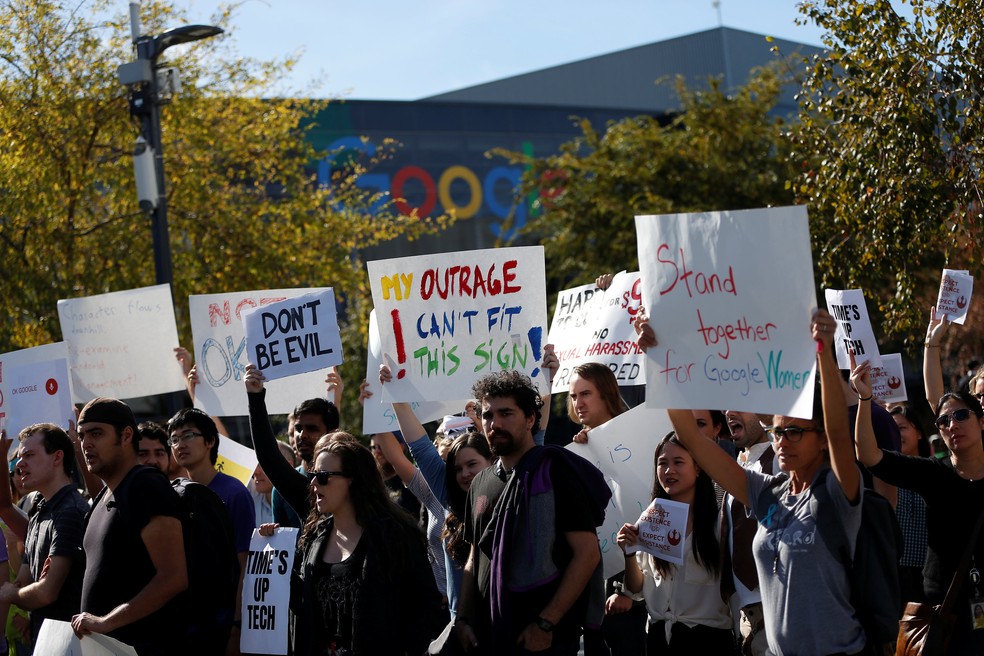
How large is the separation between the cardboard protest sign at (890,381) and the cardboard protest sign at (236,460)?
376cm

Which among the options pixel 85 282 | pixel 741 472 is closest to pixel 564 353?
pixel 741 472

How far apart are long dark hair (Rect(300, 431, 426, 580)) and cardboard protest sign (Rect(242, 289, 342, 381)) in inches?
49.8

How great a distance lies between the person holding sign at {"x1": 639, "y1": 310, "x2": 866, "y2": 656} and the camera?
4.22 metres

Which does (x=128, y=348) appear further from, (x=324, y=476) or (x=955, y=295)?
(x=955, y=295)

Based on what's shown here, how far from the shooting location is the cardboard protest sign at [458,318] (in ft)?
21.6

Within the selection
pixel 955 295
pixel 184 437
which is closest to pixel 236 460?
pixel 184 437

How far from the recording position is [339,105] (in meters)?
42.1

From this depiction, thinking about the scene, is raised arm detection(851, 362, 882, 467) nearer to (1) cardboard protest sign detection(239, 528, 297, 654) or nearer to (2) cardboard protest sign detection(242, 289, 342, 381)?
(1) cardboard protest sign detection(239, 528, 297, 654)

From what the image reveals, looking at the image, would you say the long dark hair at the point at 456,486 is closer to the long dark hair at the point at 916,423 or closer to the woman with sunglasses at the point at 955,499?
the woman with sunglasses at the point at 955,499

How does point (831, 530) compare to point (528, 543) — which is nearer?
point (831, 530)

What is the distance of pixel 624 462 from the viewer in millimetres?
6211

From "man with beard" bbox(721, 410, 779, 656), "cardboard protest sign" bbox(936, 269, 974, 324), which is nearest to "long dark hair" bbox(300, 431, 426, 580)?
"man with beard" bbox(721, 410, 779, 656)

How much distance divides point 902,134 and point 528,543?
520 centimetres

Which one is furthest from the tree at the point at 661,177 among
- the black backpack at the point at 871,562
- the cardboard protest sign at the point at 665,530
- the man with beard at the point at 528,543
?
the black backpack at the point at 871,562
